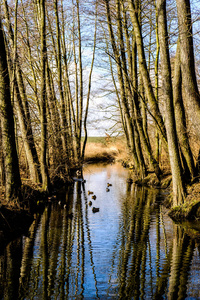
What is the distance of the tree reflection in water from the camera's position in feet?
16.3

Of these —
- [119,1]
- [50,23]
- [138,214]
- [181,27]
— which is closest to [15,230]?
[138,214]

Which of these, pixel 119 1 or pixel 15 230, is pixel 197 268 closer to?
pixel 15 230

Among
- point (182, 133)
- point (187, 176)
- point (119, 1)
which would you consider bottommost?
point (187, 176)

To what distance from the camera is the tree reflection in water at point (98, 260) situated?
16.3 feet

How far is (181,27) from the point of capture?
31.0 feet

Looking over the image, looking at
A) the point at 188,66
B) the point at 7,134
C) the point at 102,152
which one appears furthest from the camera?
the point at 102,152

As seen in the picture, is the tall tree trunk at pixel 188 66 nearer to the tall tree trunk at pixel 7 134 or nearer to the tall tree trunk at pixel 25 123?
the tall tree trunk at pixel 7 134

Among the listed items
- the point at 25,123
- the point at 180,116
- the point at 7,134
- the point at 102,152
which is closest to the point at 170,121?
the point at 180,116

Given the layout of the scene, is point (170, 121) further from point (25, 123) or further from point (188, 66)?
point (25, 123)

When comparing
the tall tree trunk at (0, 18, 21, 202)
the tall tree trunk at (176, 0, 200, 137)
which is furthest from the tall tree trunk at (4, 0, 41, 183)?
the tall tree trunk at (176, 0, 200, 137)


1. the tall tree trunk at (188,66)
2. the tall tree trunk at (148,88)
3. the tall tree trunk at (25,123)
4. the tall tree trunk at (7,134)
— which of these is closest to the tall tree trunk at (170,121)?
the tall tree trunk at (188,66)

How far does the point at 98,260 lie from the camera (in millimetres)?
6277

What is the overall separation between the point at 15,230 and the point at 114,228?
7.96ft

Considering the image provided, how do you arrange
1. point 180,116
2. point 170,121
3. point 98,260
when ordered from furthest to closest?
1. point 180,116
2. point 170,121
3. point 98,260
